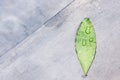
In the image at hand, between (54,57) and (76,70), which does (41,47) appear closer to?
(54,57)

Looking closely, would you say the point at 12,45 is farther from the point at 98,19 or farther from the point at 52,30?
the point at 98,19

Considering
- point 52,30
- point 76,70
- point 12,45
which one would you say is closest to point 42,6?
point 52,30

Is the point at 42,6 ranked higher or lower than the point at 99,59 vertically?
higher

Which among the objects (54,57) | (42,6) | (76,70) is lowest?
(76,70)
